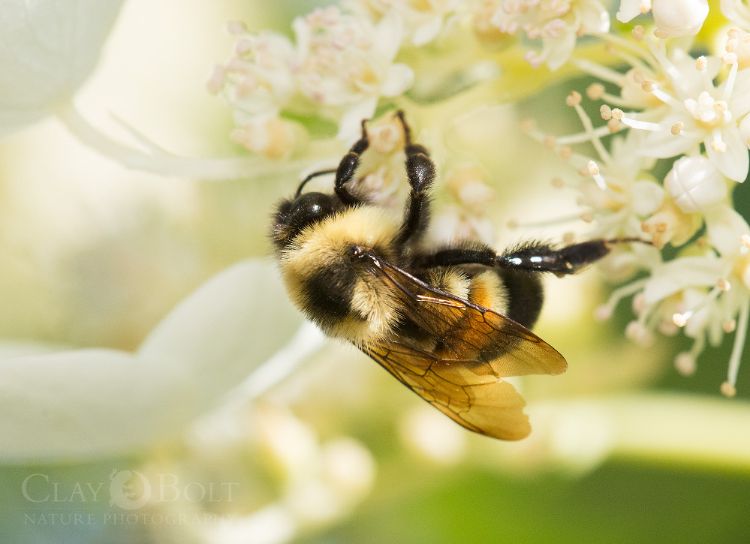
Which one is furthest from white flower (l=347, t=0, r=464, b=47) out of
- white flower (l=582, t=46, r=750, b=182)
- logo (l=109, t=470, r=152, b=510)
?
logo (l=109, t=470, r=152, b=510)

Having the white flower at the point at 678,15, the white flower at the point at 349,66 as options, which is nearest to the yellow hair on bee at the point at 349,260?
the white flower at the point at 349,66

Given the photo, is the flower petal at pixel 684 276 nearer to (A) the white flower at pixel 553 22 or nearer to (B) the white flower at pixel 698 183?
(B) the white flower at pixel 698 183

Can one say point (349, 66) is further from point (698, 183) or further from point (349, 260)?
point (698, 183)

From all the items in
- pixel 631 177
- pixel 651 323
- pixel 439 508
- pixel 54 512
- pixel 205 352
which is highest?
pixel 631 177

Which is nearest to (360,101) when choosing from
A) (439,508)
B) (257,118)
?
(257,118)

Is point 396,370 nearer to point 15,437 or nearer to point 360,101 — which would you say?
point 360,101

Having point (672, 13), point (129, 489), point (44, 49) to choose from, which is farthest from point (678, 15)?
point (129, 489)
